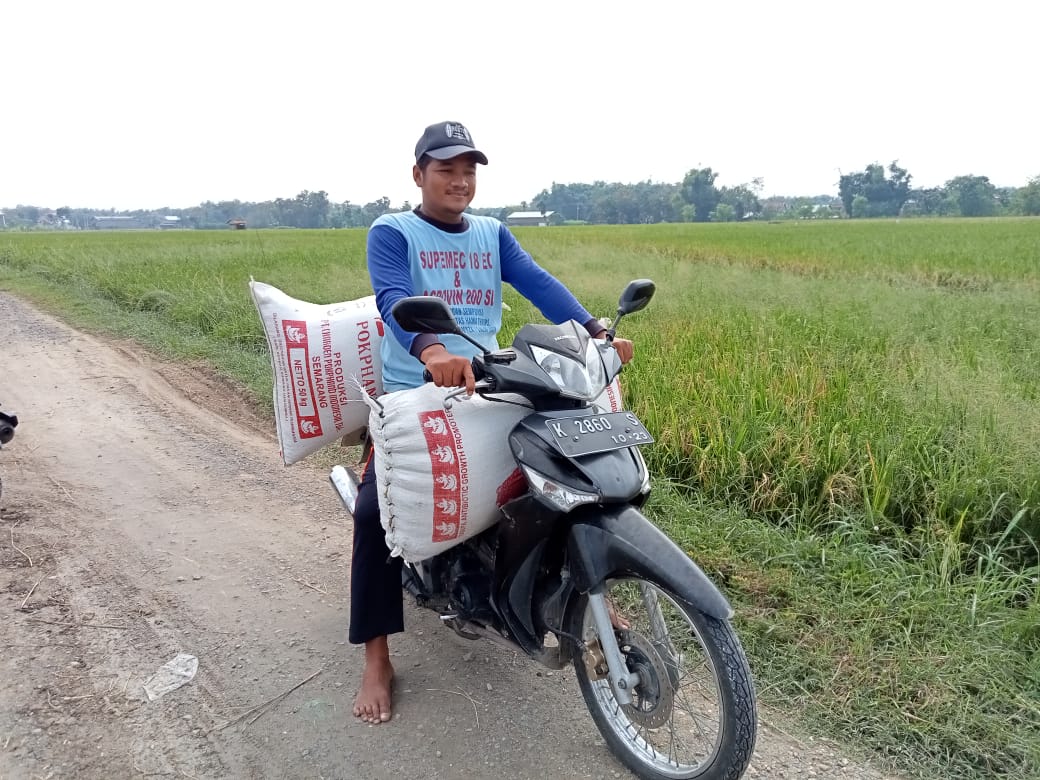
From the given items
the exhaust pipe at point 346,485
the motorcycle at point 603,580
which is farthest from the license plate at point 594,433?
the exhaust pipe at point 346,485

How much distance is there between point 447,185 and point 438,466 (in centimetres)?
87

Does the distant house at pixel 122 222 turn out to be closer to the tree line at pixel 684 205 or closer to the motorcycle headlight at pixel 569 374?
the tree line at pixel 684 205

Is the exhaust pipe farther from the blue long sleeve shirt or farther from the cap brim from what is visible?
the cap brim

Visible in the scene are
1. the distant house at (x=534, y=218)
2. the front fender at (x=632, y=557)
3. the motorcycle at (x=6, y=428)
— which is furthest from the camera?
the distant house at (x=534, y=218)

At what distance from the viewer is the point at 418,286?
2.35 metres

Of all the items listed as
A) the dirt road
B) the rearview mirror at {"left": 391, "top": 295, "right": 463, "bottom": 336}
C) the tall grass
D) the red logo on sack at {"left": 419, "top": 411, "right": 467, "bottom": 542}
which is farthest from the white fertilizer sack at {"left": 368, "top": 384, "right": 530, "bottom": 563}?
the tall grass

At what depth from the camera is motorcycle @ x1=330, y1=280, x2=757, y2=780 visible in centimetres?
184

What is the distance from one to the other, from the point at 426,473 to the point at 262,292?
3.92ft

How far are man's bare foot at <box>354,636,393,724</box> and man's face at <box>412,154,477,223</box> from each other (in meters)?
1.37

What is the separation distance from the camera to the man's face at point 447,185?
2.31 meters

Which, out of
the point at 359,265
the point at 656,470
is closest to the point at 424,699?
the point at 656,470

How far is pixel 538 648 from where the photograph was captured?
2164 mm

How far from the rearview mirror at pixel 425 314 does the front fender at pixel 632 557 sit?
60cm

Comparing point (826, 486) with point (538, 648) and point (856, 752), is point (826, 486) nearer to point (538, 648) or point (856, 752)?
point (856, 752)
